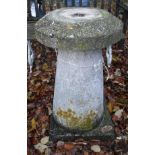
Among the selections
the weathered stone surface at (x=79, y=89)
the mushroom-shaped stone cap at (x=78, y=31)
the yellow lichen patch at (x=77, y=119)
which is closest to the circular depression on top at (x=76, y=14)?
the mushroom-shaped stone cap at (x=78, y=31)

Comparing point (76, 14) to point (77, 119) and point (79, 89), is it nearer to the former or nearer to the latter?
point (79, 89)

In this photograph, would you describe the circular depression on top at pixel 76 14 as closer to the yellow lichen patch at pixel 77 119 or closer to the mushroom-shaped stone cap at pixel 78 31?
the mushroom-shaped stone cap at pixel 78 31

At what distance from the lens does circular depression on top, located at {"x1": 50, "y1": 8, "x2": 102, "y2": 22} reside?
257cm

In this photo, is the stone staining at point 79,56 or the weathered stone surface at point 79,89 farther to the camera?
the weathered stone surface at point 79,89

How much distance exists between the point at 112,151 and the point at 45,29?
1.26 meters

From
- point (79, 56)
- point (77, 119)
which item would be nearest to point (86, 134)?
point (77, 119)

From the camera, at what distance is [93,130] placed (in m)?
2.94

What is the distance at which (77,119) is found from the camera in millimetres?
2836

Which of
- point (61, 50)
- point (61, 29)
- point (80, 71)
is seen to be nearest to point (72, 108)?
point (80, 71)

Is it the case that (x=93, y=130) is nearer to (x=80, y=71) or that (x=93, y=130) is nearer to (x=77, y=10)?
(x=80, y=71)

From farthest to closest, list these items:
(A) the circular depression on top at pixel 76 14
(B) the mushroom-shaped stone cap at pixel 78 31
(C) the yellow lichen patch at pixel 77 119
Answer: (C) the yellow lichen patch at pixel 77 119
(A) the circular depression on top at pixel 76 14
(B) the mushroom-shaped stone cap at pixel 78 31

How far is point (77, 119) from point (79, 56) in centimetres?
63

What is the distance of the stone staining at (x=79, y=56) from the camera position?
2.39m

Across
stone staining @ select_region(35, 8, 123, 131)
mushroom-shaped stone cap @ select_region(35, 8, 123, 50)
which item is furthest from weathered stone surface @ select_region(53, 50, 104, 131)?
mushroom-shaped stone cap @ select_region(35, 8, 123, 50)
